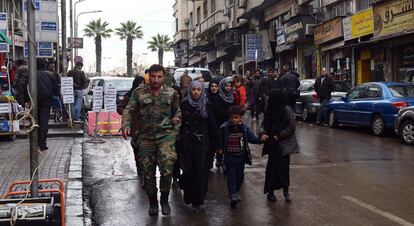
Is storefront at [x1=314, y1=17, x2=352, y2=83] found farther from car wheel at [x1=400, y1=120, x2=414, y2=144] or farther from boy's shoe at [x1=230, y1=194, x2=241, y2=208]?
boy's shoe at [x1=230, y1=194, x2=241, y2=208]

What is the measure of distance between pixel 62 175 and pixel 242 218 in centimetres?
356

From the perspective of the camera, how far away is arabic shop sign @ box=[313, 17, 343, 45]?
83.5 ft

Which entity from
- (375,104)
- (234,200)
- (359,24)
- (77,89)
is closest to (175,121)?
(234,200)

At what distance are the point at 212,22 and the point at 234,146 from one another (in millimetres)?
42870

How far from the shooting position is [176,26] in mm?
73688

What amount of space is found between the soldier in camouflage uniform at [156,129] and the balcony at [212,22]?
40.6 m

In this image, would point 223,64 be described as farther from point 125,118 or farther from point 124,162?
point 125,118

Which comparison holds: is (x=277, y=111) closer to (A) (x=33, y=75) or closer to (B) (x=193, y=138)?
(B) (x=193, y=138)

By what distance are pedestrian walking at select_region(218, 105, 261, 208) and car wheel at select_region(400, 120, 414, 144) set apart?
280 inches

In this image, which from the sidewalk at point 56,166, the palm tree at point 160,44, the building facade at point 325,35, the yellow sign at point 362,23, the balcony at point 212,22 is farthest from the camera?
the palm tree at point 160,44

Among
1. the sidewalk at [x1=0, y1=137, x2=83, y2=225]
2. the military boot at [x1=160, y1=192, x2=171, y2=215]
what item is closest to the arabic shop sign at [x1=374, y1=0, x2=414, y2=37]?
the sidewalk at [x1=0, y1=137, x2=83, y2=225]

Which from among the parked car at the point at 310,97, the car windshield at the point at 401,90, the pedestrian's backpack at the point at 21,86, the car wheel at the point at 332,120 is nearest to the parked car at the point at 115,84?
the pedestrian's backpack at the point at 21,86

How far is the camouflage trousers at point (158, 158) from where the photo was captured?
668 centimetres

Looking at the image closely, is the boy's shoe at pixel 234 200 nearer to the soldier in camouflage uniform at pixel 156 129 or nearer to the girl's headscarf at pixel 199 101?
the soldier in camouflage uniform at pixel 156 129
